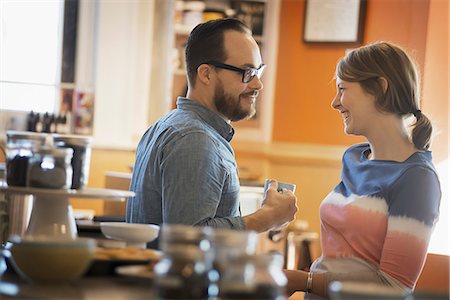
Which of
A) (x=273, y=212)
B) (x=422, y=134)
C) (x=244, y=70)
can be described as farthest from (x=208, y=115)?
(x=422, y=134)

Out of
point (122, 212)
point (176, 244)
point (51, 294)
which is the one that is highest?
point (176, 244)

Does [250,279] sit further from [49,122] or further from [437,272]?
[49,122]

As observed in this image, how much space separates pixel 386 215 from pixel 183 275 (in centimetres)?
120

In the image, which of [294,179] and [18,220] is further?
[294,179]

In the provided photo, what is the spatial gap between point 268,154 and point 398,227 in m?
3.60

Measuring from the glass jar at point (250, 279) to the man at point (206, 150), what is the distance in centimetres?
115

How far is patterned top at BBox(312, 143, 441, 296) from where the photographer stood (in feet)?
7.58

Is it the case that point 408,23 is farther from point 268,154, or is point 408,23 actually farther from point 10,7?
point 10,7

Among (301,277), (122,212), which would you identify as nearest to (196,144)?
(301,277)

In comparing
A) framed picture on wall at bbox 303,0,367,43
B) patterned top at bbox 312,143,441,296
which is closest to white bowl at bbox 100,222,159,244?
patterned top at bbox 312,143,441,296

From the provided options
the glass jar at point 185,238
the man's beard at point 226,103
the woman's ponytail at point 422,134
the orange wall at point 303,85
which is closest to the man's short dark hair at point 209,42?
the man's beard at point 226,103

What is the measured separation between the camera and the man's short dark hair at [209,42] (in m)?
2.83

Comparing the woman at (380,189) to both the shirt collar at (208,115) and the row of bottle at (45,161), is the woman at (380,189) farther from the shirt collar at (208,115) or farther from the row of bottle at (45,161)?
the row of bottle at (45,161)

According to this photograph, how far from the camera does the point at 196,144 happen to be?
248 centimetres
